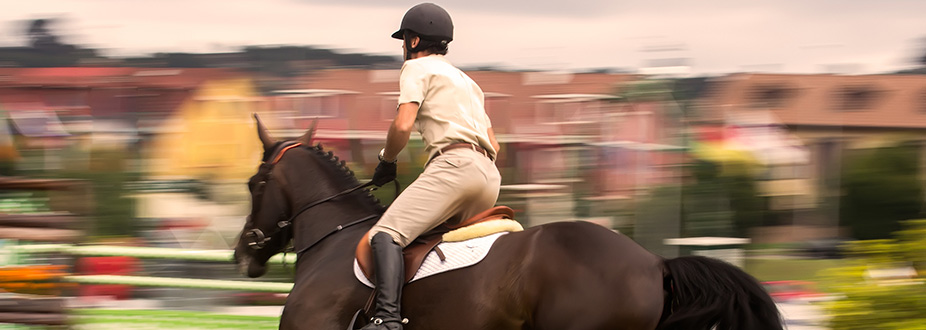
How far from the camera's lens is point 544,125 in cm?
1092

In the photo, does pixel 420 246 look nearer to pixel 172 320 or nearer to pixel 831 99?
pixel 172 320

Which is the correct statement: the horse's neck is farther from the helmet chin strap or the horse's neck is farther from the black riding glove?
the helmet chin strap

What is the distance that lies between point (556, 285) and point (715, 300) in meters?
0.69

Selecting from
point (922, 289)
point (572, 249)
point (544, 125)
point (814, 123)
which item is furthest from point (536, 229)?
point (814, 123)

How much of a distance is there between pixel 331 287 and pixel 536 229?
1.09 metres

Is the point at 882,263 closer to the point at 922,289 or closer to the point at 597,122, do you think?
the point at 922,289

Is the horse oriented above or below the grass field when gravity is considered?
above

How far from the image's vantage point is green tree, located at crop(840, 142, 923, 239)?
A: 29844 mm

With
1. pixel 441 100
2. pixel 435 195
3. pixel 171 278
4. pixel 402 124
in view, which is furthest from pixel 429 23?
pixel 171 278

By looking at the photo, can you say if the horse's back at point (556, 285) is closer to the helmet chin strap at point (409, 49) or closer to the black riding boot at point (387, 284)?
the black riding boot at point (387, 284)

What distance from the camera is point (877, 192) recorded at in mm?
30266

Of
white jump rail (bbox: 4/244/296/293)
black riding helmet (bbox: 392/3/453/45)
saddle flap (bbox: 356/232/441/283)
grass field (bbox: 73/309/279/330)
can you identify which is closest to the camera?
saddle flap (bbox: 356/232/441/283)

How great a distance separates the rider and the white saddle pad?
12cm

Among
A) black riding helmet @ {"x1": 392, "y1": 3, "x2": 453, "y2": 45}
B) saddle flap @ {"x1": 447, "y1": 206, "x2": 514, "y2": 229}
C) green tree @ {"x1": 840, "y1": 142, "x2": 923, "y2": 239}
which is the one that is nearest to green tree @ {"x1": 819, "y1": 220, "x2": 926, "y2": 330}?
saddle flap @ {"x1": 447, "y1": 206, "x2": 514, "y2": 229}
